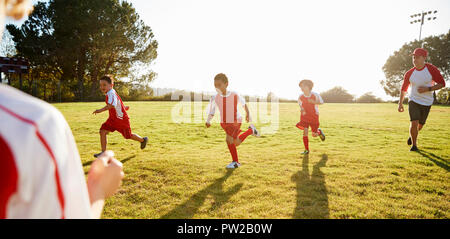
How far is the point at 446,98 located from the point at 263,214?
58248mm

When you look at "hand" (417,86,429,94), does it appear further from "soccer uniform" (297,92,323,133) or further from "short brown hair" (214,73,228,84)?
"short brown hair" (214,73,228,84)

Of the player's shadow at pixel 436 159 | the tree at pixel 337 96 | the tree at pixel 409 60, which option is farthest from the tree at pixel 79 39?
the tree at pixel 409 60

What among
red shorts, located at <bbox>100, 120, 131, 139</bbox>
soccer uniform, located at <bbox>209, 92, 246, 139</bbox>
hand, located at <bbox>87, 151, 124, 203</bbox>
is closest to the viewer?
hand, located at <bbox>87, 151, 124, 203</bbox>

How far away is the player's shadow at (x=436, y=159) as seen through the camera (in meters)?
5.46

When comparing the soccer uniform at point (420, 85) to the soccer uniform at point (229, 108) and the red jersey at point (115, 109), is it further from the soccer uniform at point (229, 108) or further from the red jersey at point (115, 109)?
the red jersey at point (115, 109)

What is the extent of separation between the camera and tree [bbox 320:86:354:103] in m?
56.2

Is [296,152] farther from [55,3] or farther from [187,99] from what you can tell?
[55,3]

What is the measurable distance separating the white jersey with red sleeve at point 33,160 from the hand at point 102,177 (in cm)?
23

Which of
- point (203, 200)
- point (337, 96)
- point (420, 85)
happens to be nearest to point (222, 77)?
point (203, 200)

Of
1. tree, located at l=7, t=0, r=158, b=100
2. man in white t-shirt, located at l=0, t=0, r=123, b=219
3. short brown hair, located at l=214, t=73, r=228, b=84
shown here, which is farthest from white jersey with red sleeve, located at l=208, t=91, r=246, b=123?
tree, located at l=7, t=0, r=158, b=100

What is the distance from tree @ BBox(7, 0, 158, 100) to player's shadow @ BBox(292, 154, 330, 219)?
35.2 metres

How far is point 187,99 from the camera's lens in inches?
1522
